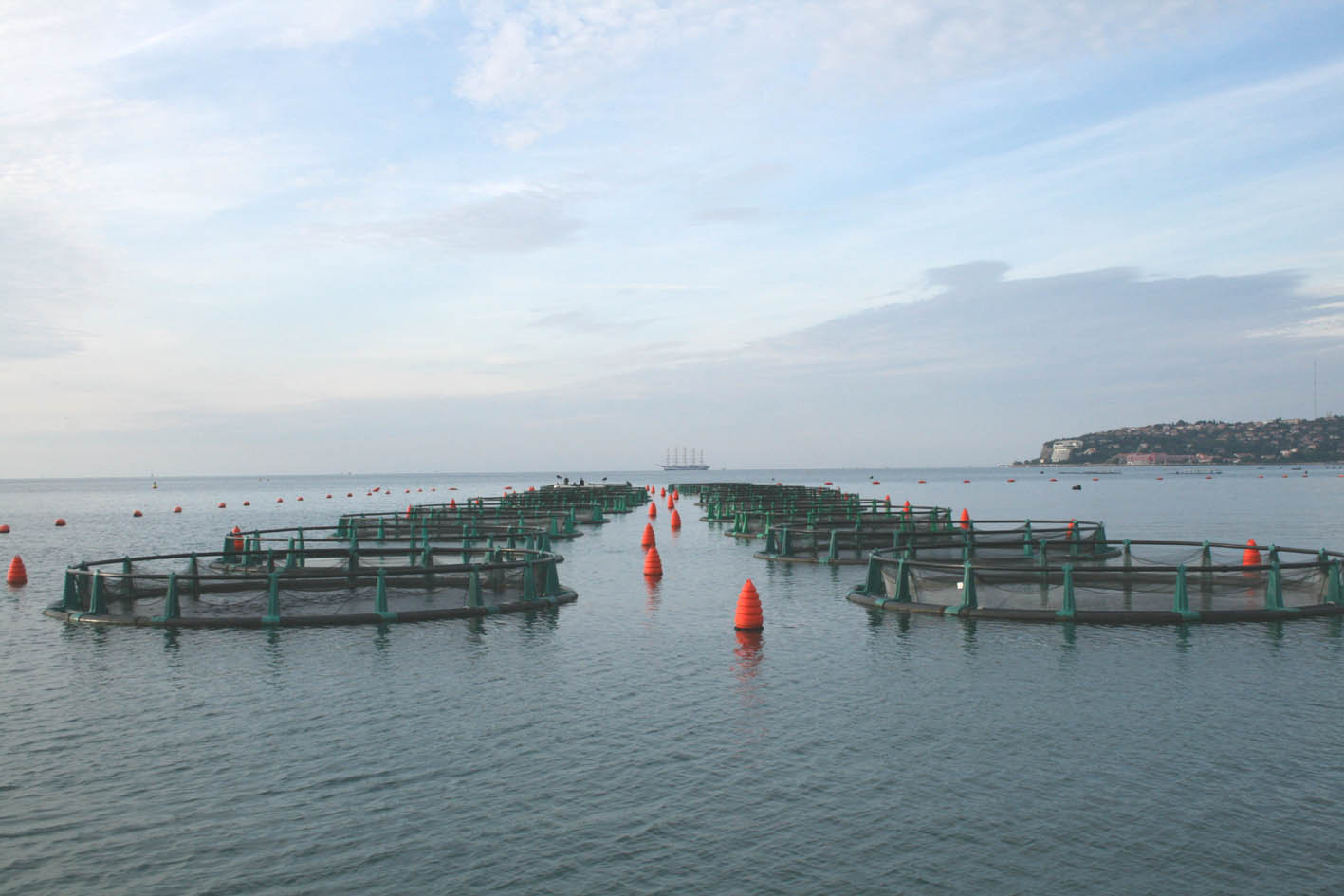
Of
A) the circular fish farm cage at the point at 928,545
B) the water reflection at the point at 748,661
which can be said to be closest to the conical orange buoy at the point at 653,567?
the circular fish farm cage at the point at 928,545

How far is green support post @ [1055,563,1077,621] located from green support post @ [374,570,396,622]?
1402cm

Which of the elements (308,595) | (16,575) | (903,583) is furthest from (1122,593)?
(16,575)

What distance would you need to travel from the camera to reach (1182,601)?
2048 cm

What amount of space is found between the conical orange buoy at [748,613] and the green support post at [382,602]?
7.36 m

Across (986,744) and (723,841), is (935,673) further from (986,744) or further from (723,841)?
(723,841)

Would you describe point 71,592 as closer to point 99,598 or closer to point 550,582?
point 99,598

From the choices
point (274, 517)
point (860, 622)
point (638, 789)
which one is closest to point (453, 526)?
point (860, 622)

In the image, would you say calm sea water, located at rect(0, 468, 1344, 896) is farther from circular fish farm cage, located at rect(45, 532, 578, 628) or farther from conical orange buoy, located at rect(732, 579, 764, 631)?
circular fish farm cage, located at rect(45, 532, 578, 628)

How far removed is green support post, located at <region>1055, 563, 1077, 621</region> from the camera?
20266 millimetres

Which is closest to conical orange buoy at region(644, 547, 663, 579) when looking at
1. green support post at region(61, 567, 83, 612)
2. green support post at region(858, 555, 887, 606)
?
green support post at region(858, 555, 887, 606)

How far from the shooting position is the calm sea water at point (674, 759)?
332 inches

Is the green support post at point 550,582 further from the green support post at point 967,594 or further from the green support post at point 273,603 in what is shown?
the green support post at point 967,594

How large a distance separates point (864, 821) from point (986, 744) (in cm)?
314

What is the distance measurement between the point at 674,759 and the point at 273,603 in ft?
41.8
